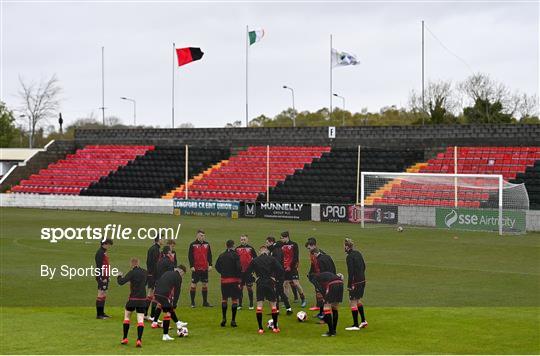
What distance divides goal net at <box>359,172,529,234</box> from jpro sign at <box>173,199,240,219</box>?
988cm

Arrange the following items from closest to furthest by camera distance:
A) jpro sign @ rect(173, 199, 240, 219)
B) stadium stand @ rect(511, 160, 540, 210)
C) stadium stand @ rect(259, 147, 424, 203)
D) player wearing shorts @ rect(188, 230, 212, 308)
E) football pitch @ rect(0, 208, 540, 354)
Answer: football pitch @ rect(0, 208, 540, 354)
player wearing shorts @ rect(188, 230, 212, 308)
stadium stand @ rect(511, 160, 540, 210)
jpro sign @ rect(173, 199, 240, 219)
stadium stand @ rect(259, 147, 424, 203)

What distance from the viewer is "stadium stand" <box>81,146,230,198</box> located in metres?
63.1

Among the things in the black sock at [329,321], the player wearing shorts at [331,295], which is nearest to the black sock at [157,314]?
the player wearing shorts at [331,295]

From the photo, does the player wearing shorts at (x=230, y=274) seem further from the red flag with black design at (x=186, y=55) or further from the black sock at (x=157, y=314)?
the red flag with black design at (x=186, y=55)

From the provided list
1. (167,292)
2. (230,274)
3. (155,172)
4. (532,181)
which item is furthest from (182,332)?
(155,172)

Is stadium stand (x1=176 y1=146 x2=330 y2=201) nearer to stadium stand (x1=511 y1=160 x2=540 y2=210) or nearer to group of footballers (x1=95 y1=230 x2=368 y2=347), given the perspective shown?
stadium stand (x1=511 y1=160 x2=540 y2=210)

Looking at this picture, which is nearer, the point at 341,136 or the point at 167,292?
the point at 167,292

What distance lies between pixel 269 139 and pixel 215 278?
38.8 metres

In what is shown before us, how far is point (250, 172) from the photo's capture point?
205 ft

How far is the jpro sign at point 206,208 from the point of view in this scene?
5522cm

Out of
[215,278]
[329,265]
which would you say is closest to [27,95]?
[215,278]

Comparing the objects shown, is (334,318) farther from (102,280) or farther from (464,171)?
(464,171)

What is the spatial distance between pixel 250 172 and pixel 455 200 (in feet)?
67.5

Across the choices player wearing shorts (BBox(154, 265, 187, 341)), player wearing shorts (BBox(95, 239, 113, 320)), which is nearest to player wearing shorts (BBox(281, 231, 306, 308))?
player wearing shorts (BBox(154, 265, 187, 341))
